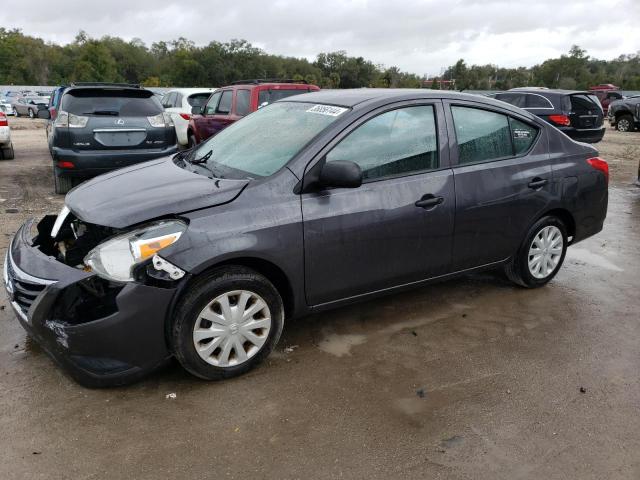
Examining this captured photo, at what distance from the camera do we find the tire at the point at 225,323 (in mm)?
3020

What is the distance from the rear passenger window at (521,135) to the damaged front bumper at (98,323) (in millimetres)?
2942

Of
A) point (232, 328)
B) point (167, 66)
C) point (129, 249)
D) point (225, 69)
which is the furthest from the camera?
point (167, 66)

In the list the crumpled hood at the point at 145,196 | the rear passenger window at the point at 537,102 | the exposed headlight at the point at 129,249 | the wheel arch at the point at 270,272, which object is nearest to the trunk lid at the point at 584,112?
the rear passenger window at the point at 537,102

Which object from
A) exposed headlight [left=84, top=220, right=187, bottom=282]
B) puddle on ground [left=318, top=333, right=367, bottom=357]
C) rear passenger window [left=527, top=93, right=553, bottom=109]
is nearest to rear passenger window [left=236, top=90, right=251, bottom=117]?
puddle on ground [left=318, top=333, right=367, bottom=357]

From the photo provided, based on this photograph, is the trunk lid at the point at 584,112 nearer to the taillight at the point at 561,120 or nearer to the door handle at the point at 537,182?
the taillight at the point at 561,120

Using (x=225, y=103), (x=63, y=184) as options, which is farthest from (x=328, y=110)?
(x=225, y=103)

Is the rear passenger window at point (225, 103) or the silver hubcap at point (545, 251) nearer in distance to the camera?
the silver hubcap at point (545, 251)

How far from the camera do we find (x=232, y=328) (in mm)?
3174

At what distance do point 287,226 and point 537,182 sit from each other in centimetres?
227

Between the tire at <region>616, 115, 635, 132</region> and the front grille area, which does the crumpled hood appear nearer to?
the front grille area

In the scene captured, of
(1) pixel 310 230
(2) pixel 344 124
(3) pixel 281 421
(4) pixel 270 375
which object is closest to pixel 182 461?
(3) pixel 281 421

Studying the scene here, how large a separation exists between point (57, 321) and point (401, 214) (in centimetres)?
216

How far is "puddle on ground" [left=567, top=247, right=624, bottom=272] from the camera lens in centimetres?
547

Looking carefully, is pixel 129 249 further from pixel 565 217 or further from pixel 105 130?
pixel 105 130
